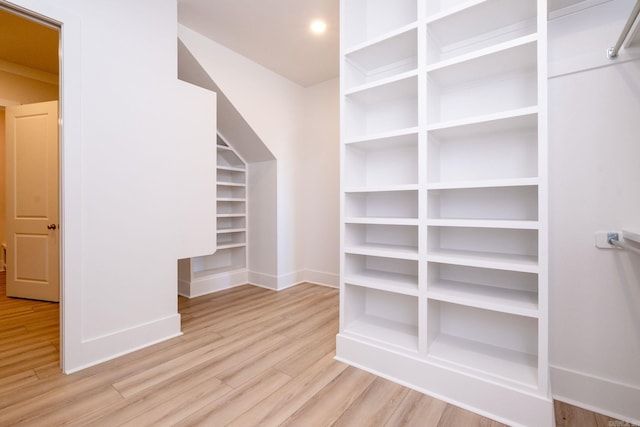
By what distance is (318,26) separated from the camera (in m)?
2.72

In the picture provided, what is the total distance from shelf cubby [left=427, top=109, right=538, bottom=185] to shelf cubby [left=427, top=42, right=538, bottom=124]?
109 millimetres

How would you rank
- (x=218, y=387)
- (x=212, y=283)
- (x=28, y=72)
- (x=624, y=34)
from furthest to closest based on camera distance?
Answer: (x=28, y=72) < (x=212, y=283) < (x=218, y=387) < (x=624, y=34)

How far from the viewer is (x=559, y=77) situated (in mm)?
1617

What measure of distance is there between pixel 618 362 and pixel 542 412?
1.85 feet

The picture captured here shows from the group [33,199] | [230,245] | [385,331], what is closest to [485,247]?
[385,331]

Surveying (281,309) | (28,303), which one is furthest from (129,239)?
(28,303)

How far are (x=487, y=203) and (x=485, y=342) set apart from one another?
0.87 metres

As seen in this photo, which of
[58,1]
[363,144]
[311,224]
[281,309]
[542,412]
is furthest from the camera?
[311,224]

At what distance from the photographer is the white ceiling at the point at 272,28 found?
2449mm

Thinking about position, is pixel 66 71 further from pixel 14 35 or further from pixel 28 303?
pixel 28 303

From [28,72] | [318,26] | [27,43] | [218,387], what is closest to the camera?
[218,387]

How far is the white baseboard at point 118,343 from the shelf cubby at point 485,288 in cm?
202

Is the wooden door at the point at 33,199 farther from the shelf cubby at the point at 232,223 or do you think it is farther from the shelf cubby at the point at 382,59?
the shelf cubby at the point at 382,59

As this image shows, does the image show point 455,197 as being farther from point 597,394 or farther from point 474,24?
point 597,394
